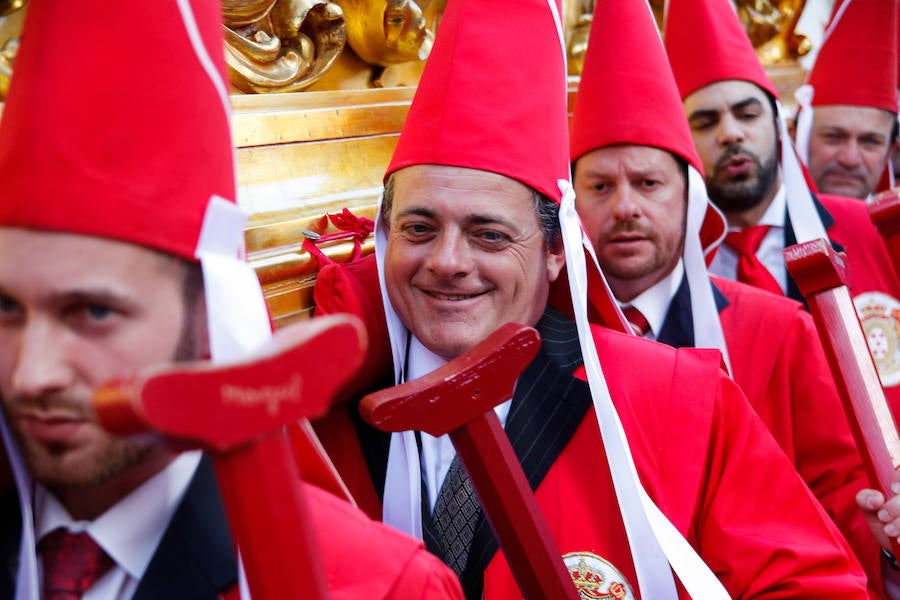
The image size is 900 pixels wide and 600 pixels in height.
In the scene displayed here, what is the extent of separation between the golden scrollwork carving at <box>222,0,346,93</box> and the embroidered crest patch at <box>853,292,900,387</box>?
1.33 m

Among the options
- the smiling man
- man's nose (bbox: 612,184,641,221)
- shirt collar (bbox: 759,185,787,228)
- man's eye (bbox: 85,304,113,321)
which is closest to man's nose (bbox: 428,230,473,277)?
the smiling man

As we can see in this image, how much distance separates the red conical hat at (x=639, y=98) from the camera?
1.89 m

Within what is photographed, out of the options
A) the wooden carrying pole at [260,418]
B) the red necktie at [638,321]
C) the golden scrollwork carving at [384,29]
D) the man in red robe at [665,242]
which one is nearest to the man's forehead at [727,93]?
the man in red robe at [665,242]

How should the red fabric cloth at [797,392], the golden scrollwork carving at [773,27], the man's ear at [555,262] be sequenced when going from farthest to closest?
the golden scrollwork carving at [773,27], the red fabric cloth at [797,392], the man's ear at [555,262]

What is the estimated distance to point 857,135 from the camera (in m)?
2.87

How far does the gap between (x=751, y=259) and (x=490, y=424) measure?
1.49 m

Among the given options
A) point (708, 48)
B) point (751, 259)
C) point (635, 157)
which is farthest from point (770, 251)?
point (635, 157)

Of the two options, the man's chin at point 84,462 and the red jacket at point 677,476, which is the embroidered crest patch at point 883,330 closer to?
the red jacket at point 677,476

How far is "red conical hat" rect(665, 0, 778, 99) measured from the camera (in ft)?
7.76

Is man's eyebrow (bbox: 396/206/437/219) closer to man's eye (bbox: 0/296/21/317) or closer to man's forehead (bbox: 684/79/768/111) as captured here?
man's eye (bbox: 0/296/21/317)

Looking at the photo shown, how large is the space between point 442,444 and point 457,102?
524 mm

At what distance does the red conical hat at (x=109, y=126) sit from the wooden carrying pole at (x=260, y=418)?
8.4 inches

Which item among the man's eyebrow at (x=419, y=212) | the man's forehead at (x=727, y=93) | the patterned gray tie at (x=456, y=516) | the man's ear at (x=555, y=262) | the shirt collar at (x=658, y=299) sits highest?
the man's forehead at (x=727, y=93)

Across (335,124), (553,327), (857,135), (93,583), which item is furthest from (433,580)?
(857,135)
